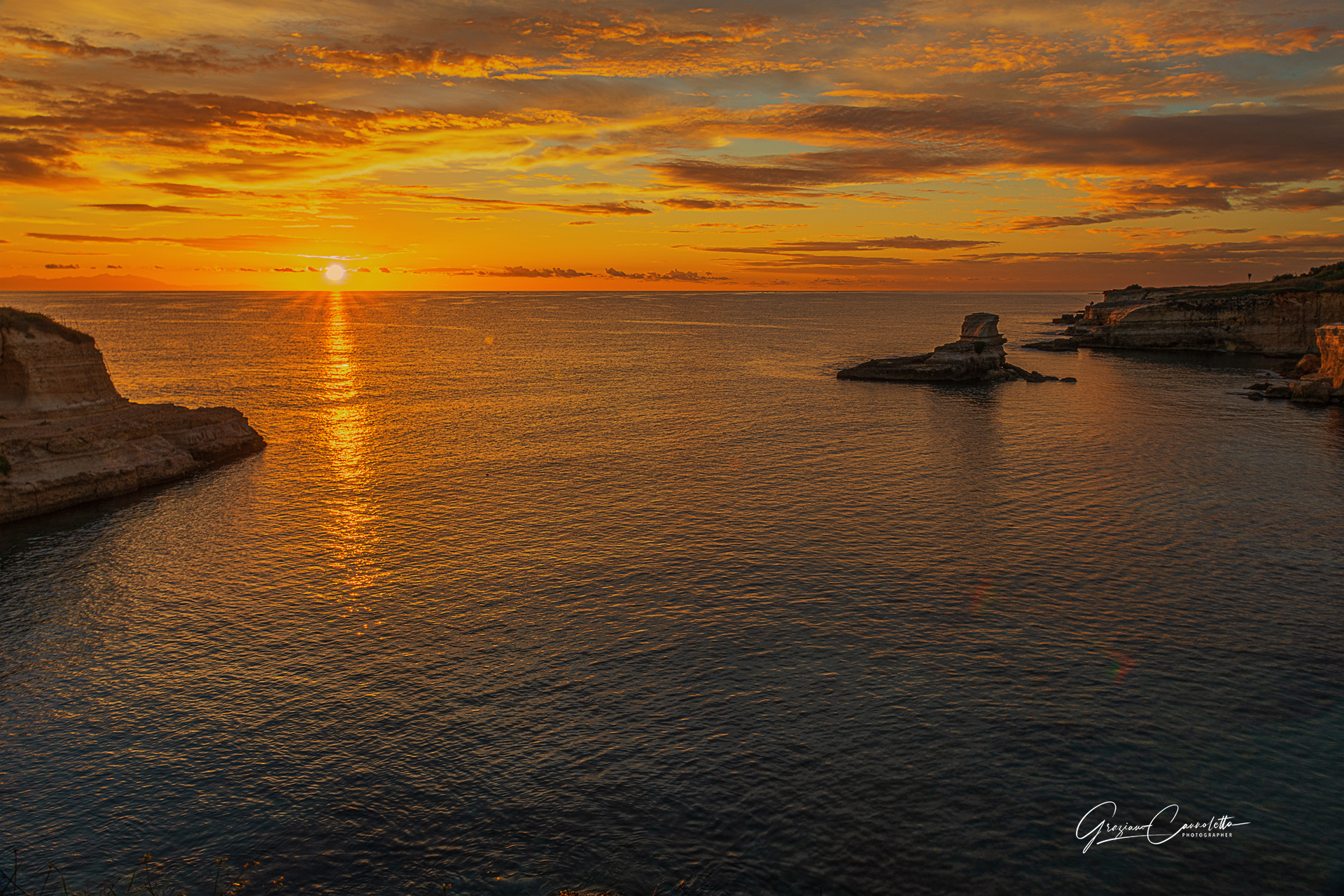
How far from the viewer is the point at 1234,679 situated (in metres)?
29.2

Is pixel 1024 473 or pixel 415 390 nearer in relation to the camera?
pixel 1024 473

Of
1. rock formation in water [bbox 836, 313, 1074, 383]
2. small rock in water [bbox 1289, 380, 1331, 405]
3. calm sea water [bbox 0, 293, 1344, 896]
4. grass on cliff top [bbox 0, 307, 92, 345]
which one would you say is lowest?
calm sea water [bbox 0, 293, 1344, 896]

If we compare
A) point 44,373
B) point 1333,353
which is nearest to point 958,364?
point 1333,353

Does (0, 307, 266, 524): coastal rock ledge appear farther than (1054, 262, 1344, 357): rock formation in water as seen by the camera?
No

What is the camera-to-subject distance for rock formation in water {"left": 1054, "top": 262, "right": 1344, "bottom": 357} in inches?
5157

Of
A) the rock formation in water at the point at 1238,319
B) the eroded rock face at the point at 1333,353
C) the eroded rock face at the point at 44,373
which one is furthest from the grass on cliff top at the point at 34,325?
the rock formation in water at the point at 1238,319

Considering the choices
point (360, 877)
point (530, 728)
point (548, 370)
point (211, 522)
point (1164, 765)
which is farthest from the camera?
point (548, 370)

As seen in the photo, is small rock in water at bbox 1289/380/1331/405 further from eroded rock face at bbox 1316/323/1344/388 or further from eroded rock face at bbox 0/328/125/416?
eroded rock face at bbox 0/328/125/416

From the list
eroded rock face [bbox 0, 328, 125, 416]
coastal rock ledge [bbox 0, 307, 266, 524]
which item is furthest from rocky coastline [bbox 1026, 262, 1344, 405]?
eroded rock face [bbox 0, 328, 125, 416]

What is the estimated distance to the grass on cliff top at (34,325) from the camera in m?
52.0

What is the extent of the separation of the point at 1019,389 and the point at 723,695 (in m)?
96.4

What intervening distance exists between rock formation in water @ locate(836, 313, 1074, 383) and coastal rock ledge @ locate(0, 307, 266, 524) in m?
93.3

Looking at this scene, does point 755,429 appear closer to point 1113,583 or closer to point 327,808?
point 1113,583

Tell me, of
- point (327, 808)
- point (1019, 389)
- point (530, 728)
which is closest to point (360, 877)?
point (327, 808)
